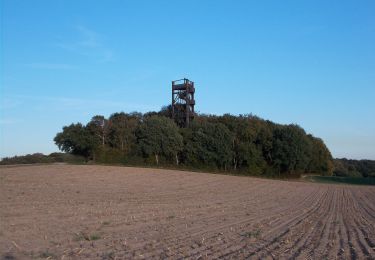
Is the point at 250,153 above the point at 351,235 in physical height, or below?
above

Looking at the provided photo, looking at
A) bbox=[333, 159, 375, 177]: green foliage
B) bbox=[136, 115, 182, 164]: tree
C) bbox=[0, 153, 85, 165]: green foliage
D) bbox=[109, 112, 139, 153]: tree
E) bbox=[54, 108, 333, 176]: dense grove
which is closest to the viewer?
bbox=[136, 115, 182, 164]: tree

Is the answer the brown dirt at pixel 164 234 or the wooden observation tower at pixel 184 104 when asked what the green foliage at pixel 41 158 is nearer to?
the wooden observation tower at pixel 184 104

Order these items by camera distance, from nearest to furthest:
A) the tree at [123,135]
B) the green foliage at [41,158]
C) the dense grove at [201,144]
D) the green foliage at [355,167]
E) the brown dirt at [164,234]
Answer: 1. the brown dirt at [164,234]
2. the dense grove at [201,144]
3. the tree at [123,135]
4. the green foliage at [41,158]
5. the green foliage at [355,167]

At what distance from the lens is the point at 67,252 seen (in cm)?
1238

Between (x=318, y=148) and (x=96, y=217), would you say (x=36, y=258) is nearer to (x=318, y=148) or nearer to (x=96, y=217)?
(x=96, y=217)

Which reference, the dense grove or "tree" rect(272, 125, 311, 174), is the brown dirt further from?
"tree" rect(272, 125, 311, 174)

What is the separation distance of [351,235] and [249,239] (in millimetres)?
4520

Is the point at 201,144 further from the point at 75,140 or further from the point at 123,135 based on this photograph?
the point at 75,140

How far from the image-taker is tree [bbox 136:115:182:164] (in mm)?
82750

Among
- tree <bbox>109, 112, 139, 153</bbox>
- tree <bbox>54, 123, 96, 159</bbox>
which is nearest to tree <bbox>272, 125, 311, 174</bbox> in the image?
tree <bbox>109, 112, 139, 153</bbox>

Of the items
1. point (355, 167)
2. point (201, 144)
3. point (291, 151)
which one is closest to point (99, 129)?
point (201, 144)

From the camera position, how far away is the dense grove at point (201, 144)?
8325 cm

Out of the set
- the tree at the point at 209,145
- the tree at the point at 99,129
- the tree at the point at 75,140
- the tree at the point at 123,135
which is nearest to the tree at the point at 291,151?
the tree at the point at 209,145

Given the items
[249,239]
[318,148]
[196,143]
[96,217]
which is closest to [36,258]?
[249,239]
